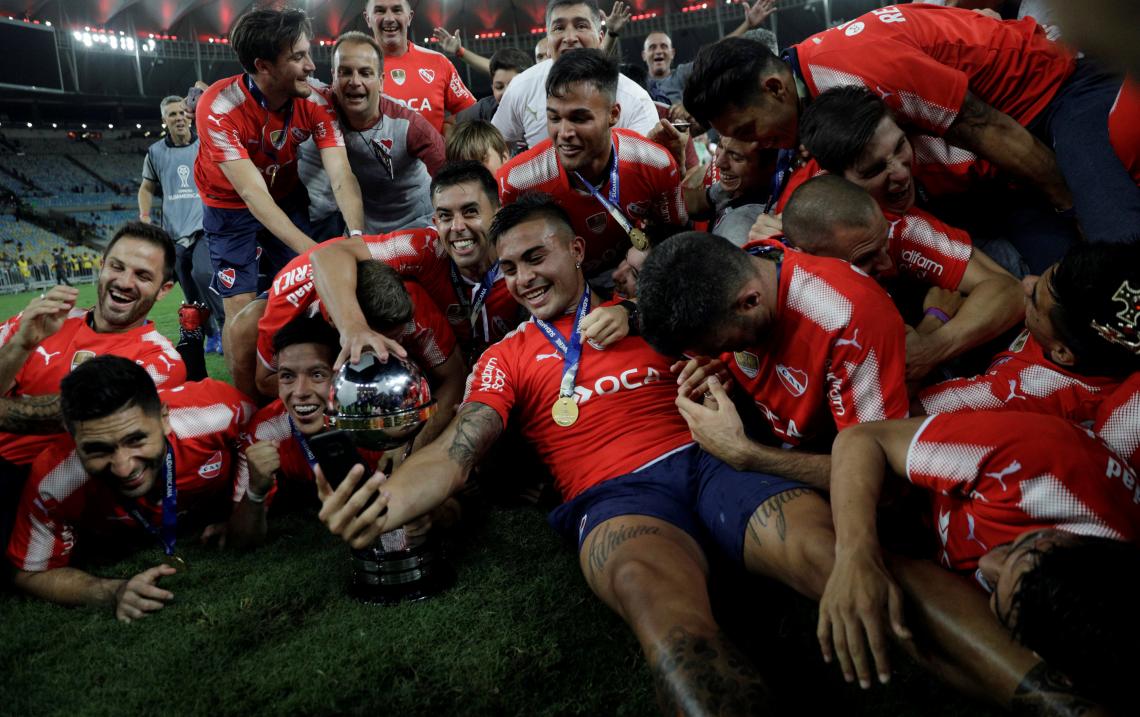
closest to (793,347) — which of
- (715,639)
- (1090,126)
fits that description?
(715,639)

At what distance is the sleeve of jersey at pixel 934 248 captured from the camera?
325cm

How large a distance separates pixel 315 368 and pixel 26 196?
124 ft

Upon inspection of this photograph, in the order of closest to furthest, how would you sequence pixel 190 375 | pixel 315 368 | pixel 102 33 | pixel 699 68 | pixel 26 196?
pixel 699 68 < pixel 315 368 < pixel 190 375 < pixel 26 196 < pixel 102 33

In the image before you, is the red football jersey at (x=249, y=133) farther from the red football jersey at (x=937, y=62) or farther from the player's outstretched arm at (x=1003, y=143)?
the player's outstretched arm at (x=1003, y=143)

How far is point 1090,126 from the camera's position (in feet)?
10.1

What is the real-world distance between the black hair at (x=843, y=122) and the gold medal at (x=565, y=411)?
148 cm

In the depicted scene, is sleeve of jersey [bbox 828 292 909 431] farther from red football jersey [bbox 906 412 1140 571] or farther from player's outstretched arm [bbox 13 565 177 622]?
player's outstretched arm [bbox 13 565 177 622]

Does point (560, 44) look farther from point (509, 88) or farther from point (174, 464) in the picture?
point (174, 464)

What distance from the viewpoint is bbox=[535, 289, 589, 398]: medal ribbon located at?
308 centimetres

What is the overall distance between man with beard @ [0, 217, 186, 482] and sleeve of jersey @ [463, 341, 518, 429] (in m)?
1.74

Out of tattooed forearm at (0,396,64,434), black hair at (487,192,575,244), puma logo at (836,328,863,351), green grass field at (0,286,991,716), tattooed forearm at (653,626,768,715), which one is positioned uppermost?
black hair at (487,192,575,244)

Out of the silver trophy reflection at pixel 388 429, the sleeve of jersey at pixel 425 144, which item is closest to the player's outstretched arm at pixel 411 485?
the silver trophy reflection at pixel 388 429

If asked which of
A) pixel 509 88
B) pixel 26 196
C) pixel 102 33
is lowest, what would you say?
pixel 26 196

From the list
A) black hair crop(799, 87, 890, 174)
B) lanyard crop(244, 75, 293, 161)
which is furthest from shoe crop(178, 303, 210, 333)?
black hair crop(799, 87, 890, 174)
